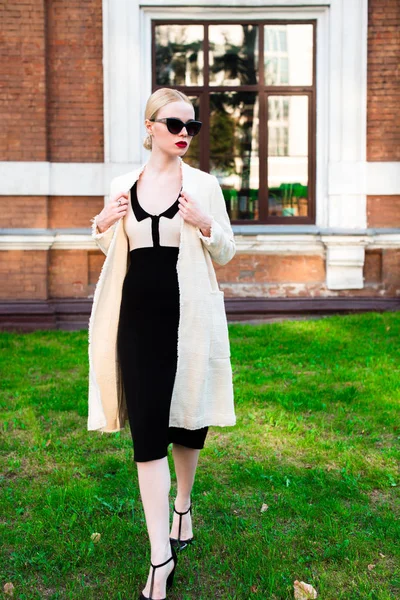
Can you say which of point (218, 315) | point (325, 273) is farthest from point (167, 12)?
point (218, 315)

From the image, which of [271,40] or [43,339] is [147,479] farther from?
[271,40]

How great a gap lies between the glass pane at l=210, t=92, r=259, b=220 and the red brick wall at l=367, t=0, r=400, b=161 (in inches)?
60.3

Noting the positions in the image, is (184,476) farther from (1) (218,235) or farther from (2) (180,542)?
(1) (218,235)

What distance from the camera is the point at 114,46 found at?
401 inches

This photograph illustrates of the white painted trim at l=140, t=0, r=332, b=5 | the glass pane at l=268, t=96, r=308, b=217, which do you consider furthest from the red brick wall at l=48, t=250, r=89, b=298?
the white painted trim at l=140, t=0, r=332, b=5

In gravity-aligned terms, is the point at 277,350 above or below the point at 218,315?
below

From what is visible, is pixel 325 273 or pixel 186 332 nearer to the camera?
pixel 186 332

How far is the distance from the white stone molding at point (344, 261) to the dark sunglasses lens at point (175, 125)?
23.5ft

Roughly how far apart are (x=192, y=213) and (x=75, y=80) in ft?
24.5

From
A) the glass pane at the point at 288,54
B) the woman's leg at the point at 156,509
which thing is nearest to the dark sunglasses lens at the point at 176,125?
the woman's leg at the point at 156,509

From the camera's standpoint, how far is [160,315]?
11.0 ft

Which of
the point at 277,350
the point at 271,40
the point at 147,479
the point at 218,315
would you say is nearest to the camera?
the point at 147,479

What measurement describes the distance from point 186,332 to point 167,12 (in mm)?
8096

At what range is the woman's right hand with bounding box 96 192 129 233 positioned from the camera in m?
3.35
